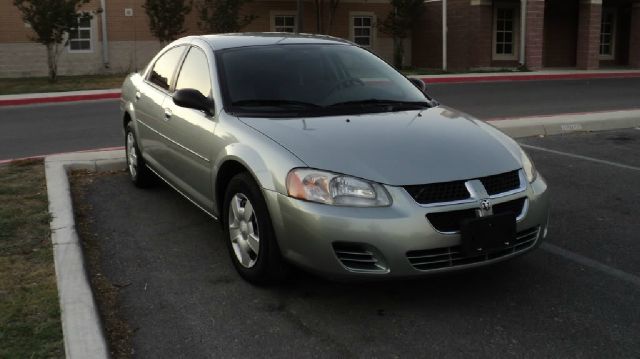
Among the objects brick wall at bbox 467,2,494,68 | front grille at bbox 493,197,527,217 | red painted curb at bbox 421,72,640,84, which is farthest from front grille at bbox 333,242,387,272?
brick wall at bbox 467,2,494,68

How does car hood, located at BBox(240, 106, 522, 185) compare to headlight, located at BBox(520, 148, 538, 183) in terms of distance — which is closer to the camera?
car hood, located at BBox(240, 106, 522, 185)

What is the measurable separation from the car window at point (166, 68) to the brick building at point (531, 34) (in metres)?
20.9

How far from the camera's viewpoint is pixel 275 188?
12.5 ft

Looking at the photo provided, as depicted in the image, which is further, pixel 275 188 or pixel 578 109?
pixel 578 109

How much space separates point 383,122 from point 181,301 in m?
1.68

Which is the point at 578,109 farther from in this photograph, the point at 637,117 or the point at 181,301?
the point at 181,301

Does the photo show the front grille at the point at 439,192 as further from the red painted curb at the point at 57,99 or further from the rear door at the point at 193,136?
the red painted curb at the point at 57,99

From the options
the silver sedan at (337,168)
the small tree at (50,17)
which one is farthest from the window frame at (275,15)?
the silver sedan at (337,168)

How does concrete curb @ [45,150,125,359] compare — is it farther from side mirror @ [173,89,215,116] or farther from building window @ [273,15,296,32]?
building window @ [273,15,296,32]

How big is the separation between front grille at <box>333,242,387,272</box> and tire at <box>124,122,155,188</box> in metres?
3.41

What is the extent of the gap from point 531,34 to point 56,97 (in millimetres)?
17275

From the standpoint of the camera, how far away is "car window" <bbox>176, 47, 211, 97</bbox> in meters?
5.04

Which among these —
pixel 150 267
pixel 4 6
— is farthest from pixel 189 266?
pixel 4 6

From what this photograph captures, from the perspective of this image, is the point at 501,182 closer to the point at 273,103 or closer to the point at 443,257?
the point at 443,257
